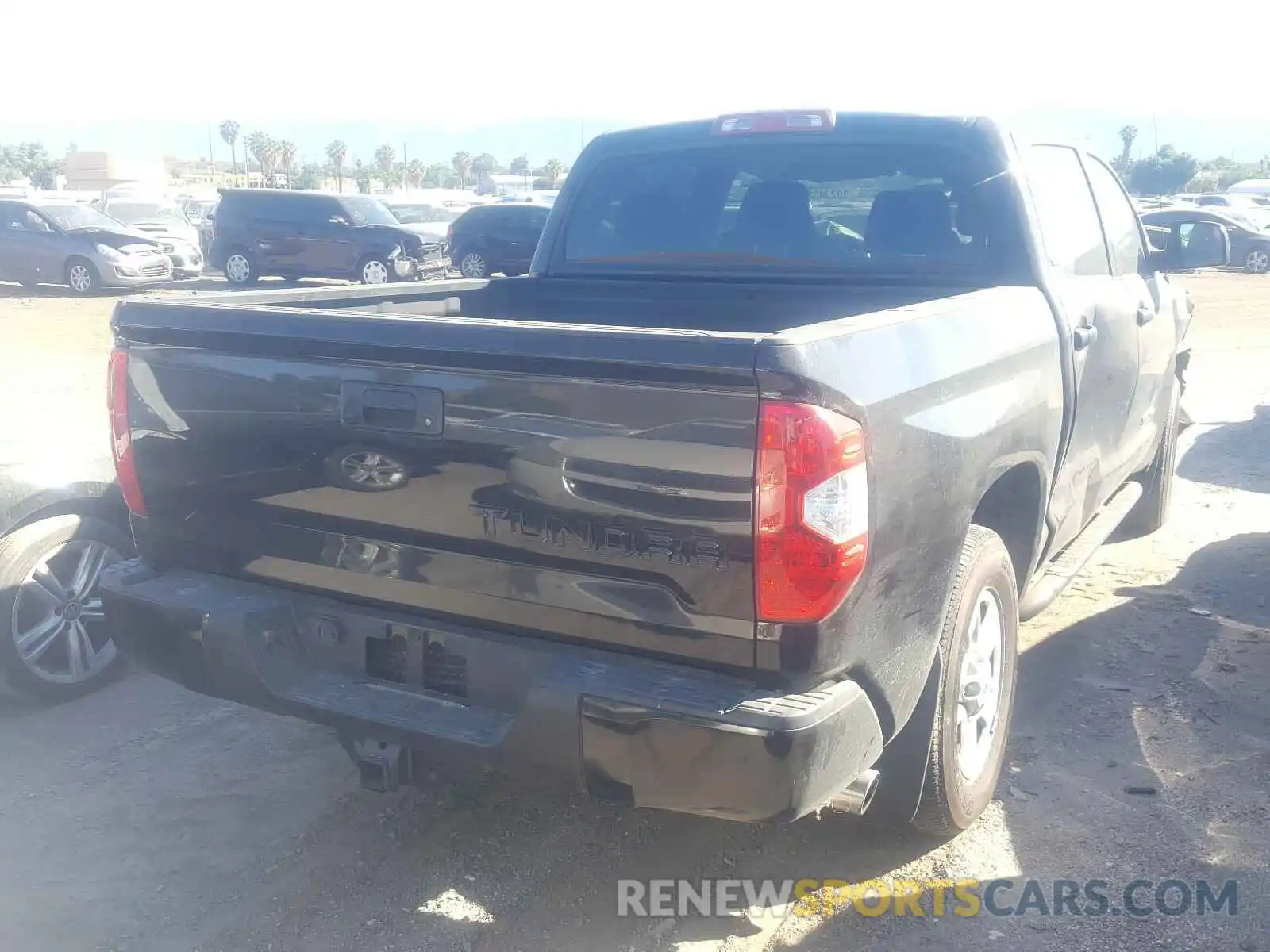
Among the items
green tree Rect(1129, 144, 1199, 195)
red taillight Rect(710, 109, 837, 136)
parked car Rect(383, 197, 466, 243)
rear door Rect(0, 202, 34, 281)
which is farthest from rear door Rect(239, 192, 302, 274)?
green tree Rect(1129, 144, 1199, 195)

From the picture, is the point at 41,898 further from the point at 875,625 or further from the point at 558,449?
the point at 875,625

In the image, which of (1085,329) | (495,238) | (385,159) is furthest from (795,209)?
(385,159)

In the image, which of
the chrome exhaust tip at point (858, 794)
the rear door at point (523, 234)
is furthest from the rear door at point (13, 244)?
the chrome exhaust tip at point (858, 794)

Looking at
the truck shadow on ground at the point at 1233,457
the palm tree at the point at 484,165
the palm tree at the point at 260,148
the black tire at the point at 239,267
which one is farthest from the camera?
the palm tree at the point at 484,165

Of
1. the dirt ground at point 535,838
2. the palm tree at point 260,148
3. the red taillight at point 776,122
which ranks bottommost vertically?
the dirt ground at point 535,838

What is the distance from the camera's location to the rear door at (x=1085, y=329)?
4.11 metres

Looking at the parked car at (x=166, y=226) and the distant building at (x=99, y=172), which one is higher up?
the distant building at (x=99, y=172)

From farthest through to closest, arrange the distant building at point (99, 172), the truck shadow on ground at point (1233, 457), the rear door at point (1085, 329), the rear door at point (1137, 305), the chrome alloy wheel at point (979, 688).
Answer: the distant building at point (99, 172) < the truck shadow on ground at point (1233, 457) < the rear door at point (1137, 305) < the rear door at point (1085, 329) < the chrome alloy wheel at point (979, 688)

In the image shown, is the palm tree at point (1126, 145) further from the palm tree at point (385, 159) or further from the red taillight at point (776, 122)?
the red taillight at point (776, 122)

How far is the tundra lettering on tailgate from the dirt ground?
0.58 metres

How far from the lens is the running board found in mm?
4160

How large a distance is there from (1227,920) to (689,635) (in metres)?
1.76

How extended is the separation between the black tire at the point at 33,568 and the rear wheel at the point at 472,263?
17826 mm

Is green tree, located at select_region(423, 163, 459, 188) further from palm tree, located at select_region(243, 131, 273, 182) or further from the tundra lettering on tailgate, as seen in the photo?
the tundra lettering on tailgate
